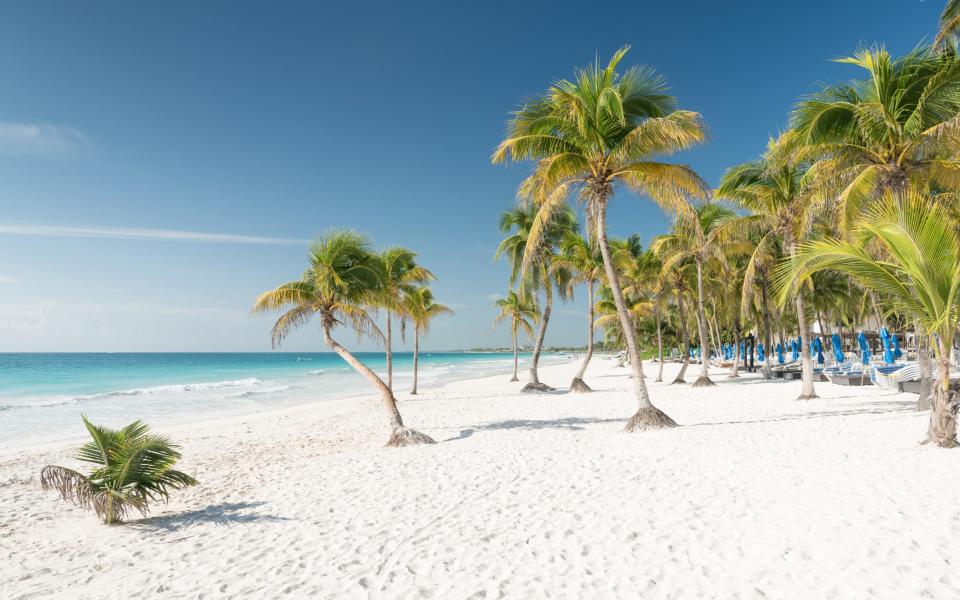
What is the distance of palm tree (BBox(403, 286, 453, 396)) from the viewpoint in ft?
69.2

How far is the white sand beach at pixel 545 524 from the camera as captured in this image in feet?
11.7

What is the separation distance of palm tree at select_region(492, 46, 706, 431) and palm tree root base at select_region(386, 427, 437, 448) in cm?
411

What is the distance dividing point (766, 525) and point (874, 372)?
41.5ft

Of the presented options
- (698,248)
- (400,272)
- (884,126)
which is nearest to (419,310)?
(400,272)

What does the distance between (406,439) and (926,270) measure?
8507 mm

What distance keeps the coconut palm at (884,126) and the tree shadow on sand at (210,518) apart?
35.7 ft

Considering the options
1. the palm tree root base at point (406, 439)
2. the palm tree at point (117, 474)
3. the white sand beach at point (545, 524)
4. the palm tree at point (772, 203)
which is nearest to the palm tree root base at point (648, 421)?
the white sand beach at point (545, 524)

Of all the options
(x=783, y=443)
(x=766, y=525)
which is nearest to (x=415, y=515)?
(x=766, y=525)

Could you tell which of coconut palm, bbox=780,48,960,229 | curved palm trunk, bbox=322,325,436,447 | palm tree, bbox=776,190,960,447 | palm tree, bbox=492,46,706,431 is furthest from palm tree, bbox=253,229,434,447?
coconut palm, bbox=780,48,960,229

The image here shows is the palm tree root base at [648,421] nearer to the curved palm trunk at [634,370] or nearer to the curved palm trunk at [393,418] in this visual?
the curved palm trunk at [634,370]

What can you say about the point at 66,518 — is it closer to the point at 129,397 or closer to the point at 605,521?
the point at 605,521

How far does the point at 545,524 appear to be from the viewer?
468 centimetres

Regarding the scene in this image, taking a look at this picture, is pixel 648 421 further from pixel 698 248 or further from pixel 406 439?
pixel 698 248

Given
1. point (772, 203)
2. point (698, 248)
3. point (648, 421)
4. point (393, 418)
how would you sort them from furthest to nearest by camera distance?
1. point (698, 248)
2. point (772, 203)
3. point (393, 418)
4. point (648, 421)
